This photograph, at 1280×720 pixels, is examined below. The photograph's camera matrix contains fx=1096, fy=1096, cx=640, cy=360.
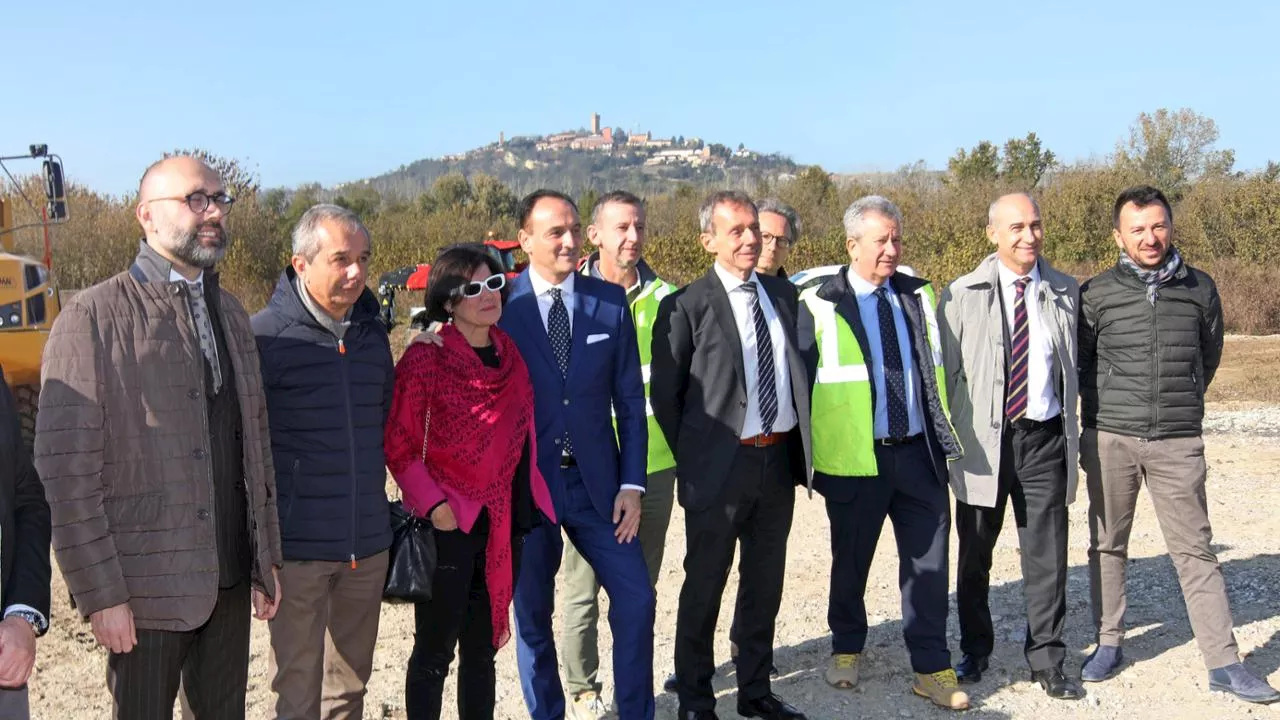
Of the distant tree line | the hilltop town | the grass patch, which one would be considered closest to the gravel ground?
the grass patch

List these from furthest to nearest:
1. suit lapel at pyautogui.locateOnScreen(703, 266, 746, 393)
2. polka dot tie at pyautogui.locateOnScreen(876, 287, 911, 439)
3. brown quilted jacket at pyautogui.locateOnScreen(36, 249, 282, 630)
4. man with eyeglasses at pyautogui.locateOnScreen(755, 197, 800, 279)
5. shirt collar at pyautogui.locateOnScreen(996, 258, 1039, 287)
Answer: man with eyeglasses at pyautogui.locateOnScreen(755, 197, 800, 279)
shirt collar at pyautogui.locateOnScreen(996, 258, 1039, 287)
polka dot tie at pyautogui.locateOnScreen(876, 287, 911, 439)
suit lapel at pyautogui.locateOnScreen(703, 266, 746, 393)
brown quilted jacket at pyautogui.locateOnScreen(36, 249, 282, 630)

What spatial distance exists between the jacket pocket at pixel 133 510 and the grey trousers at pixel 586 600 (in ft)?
7.43

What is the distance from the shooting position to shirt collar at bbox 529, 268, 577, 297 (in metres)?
4.48

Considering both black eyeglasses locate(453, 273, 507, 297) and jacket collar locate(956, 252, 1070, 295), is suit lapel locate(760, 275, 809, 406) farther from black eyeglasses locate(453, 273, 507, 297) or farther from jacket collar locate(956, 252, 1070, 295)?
black eyeglasses locate(453, 273, 507, 297)

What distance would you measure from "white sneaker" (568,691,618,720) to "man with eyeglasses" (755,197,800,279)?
7.42 feet

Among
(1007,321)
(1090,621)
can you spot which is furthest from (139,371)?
(1090,621)

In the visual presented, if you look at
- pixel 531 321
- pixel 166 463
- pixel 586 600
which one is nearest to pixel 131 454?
pixel 166 463

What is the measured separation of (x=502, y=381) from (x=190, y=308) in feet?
3.68

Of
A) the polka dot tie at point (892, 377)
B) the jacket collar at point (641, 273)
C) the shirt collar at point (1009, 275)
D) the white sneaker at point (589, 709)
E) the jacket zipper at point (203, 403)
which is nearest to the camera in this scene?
the jacket zipper at point (203, 403)

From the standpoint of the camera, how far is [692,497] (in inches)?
185

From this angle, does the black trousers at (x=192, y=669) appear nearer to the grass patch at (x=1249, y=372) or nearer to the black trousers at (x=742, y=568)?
the black trousers at (x=742, y=568)

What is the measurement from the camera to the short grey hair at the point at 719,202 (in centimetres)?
482

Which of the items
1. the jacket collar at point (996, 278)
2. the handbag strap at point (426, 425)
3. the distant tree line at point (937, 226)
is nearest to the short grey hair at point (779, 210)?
the jacket collar at point (996, 278)

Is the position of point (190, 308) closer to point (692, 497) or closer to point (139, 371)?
point (139, 371)
